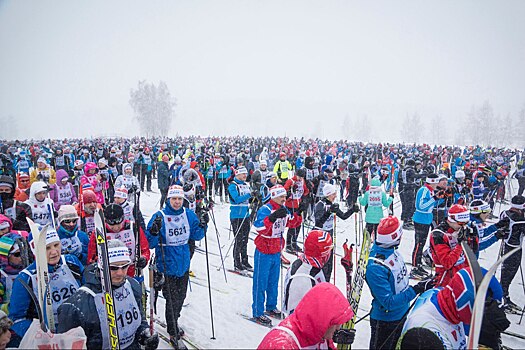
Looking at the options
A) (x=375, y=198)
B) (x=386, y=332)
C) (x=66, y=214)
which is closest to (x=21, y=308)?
(x=66, y=214)

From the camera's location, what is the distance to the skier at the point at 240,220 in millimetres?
7793

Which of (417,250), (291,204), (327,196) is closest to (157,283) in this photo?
(327,196)

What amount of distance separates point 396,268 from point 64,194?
7.52m

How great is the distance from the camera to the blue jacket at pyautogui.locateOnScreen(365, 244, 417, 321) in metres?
3.57

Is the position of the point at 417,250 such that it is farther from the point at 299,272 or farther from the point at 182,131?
the point at 182,131

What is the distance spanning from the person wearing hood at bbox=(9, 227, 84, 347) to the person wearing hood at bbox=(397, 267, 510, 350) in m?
2.82

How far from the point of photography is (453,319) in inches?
99.7

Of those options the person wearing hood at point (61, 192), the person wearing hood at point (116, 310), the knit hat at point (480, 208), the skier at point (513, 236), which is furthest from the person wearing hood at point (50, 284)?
the skier at point (513, 236)

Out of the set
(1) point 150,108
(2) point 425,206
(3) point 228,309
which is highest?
(1) point 150,108

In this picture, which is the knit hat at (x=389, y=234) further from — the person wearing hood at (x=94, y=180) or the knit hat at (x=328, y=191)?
the person wearing hood at (x=94, y=180)

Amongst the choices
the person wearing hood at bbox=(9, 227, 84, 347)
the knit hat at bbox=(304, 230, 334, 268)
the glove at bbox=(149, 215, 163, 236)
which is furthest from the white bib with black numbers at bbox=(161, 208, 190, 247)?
the knit hat at bbox=(304, 230, 334, 268)

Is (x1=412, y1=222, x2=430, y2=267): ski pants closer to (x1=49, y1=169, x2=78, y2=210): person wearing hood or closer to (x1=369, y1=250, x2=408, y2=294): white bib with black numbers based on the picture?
(x1=369, y1=250, x2=408, y2=294): white bib with black numbers

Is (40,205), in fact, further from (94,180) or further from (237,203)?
(237,203)

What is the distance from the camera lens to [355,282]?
14.1ft
